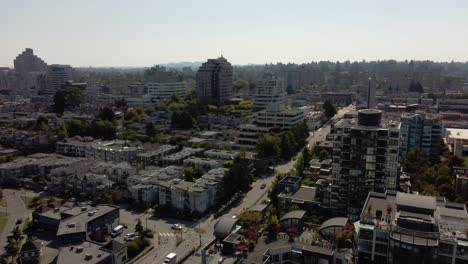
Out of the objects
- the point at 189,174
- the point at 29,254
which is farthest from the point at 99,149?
the point at 29,254

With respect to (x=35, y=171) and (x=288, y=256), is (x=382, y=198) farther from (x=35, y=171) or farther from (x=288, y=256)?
(x=35, y=171)

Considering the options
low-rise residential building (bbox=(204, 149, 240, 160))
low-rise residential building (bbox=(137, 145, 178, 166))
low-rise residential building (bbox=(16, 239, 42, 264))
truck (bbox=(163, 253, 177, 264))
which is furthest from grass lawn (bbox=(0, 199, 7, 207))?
low-rise residential building (bbox=(204, 149, 240, 160))

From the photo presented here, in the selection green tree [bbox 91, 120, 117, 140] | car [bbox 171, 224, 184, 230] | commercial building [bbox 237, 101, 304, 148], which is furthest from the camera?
green tree [bbox 91, 120, 117, 140]

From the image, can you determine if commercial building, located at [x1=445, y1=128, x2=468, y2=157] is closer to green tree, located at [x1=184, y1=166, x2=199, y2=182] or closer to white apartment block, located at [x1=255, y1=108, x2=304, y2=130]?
white apartment block, located at [x1=255, y1=108, x2=304, y2=130]

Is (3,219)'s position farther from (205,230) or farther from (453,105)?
(453,105)

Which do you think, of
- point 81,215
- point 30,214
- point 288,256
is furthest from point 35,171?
point 288,256

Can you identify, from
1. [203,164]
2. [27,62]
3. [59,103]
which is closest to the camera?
[203,164]
